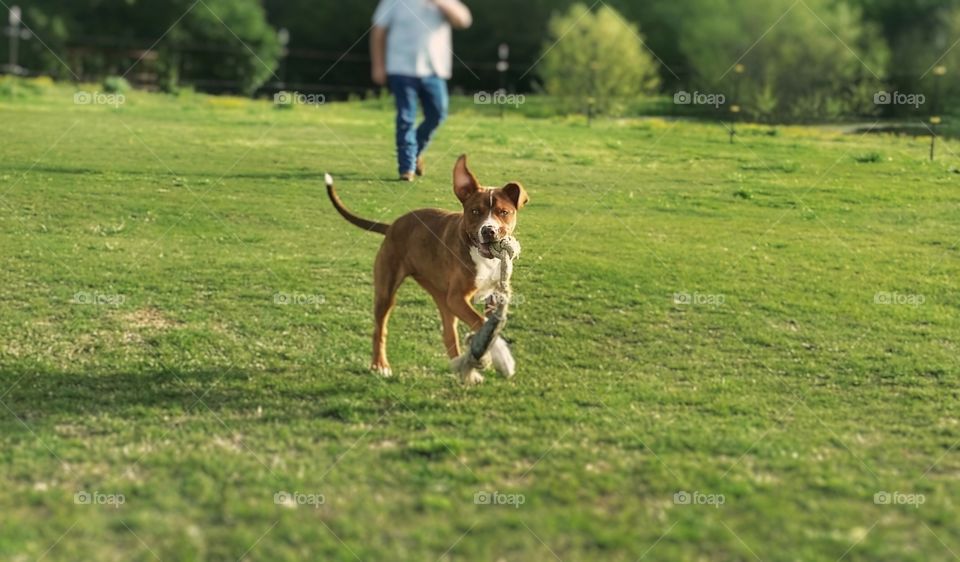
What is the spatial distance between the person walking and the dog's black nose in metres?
3.94

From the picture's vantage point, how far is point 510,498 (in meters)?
7.18

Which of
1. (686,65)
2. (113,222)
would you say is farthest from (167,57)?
(113,222)

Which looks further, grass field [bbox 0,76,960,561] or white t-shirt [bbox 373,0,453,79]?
white t-shirt [bbox 373,0,453,79]

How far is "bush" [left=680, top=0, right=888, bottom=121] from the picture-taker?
15789 mm

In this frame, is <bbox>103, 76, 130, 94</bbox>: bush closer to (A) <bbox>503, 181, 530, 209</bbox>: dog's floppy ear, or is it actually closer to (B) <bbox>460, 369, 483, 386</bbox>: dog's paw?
(B) <bbox>460, 369, 483, 386</bbox>: dog's paw

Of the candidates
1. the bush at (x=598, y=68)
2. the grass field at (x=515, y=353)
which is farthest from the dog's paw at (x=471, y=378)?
the bush at (x=598, y=68)

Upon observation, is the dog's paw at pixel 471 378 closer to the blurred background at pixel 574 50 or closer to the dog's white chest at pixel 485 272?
the dog's white chest at pixel 485 272

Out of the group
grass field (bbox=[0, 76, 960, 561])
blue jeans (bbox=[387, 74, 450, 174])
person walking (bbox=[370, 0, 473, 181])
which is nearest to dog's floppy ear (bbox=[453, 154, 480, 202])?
grass field (bbox=[0, 76, 960, 561])

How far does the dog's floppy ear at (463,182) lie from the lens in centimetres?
824

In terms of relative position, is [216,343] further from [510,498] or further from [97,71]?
[97,71]

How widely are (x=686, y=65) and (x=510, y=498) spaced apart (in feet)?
95.5

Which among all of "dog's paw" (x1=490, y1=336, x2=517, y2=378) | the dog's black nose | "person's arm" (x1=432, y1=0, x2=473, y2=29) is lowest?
"dog's paw" (x1=490, y1=336, x2=517, y2=378)

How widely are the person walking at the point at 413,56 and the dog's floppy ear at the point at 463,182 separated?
11.5 ft

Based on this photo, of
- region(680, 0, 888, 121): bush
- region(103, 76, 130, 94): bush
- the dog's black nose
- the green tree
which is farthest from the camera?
the green tree
